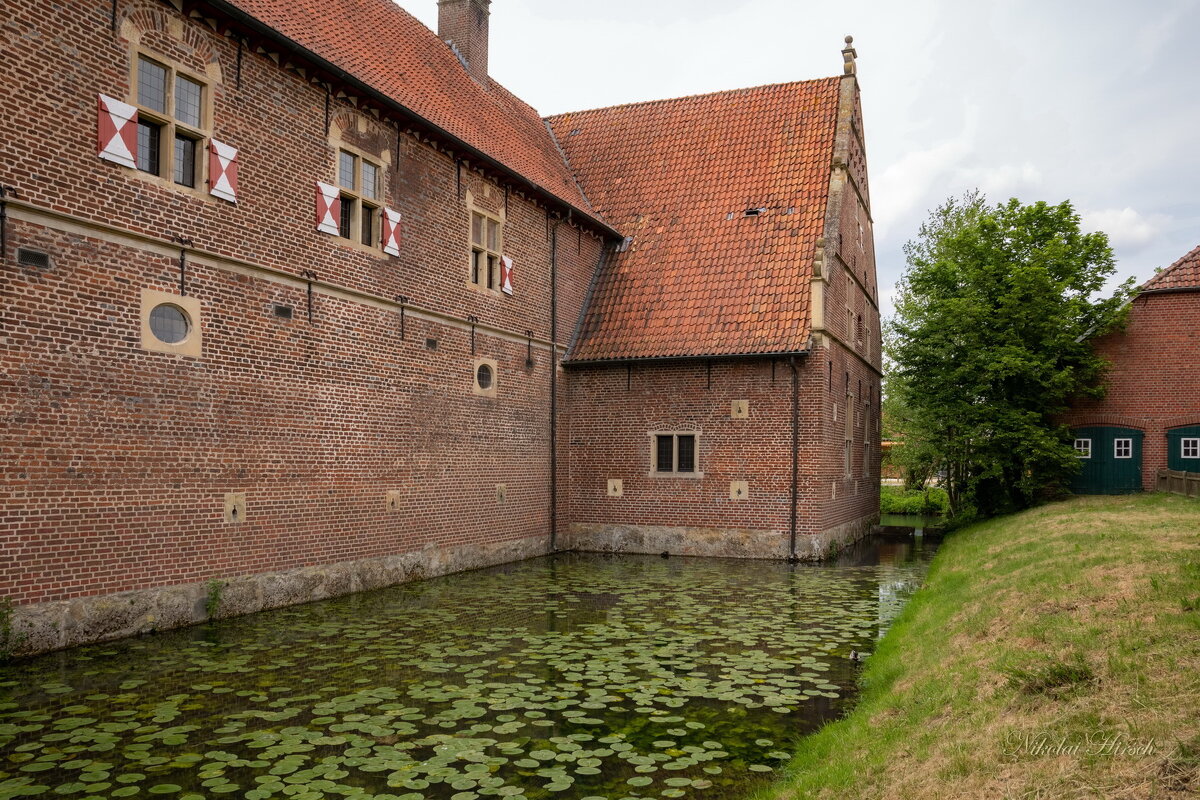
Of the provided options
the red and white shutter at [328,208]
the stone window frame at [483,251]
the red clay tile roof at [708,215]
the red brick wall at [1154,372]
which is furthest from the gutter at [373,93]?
the red brick wall at [1154,372]

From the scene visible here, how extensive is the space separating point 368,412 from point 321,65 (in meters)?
4.64

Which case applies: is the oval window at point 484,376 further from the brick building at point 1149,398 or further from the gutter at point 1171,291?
the gutter at point 1171,291

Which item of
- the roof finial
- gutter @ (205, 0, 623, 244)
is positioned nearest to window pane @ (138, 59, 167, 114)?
gutter @ (205, 0, 623, 244)

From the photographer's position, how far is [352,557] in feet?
40.2

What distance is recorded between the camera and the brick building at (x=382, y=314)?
857 cm

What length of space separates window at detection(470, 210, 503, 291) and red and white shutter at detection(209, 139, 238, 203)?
516 cm

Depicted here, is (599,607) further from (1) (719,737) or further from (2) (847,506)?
(2) (847,506)

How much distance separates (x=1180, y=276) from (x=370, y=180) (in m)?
18.3

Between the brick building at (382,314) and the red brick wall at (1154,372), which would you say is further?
the red brick wall at (1154,372)

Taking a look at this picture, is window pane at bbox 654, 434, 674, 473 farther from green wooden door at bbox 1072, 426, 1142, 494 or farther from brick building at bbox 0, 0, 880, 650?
green wooden door at bbox 1072, 426, 1142, 494

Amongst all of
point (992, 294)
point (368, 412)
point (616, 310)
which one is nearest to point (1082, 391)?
point (992, 294)

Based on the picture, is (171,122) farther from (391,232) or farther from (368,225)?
(391,232)

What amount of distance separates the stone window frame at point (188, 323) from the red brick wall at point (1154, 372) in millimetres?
19397

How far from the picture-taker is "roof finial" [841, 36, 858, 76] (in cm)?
1981
